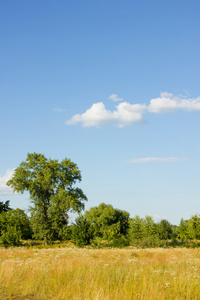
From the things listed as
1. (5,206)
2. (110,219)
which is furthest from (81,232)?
(5,206)

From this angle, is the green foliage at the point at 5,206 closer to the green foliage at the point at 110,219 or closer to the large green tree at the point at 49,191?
the green foliage at the point at 110,219

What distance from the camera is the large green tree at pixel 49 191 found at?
4231cm

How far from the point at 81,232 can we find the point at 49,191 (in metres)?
12.8

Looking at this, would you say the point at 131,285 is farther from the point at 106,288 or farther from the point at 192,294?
the point at 192,294

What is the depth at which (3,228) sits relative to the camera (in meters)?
40.9

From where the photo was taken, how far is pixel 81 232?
3412cm

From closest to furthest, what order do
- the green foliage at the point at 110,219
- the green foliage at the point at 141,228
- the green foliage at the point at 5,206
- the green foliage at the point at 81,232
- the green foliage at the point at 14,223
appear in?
the green foliage at the point at 81,232 < the green foliage at the point at 141,228 < the green foliage at the point at 14,223 < the green foliage at the point at 5,206 < the green foliage at the point at 110,219

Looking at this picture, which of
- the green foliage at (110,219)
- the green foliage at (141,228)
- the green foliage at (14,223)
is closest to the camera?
the green foliage at (141,228)

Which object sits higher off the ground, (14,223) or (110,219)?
(110,219)

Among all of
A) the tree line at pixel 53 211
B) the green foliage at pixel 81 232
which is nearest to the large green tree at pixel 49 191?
the tree line at pixel 53 211

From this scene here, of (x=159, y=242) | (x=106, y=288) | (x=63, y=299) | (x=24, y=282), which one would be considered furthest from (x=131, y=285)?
(x=159, y=242)

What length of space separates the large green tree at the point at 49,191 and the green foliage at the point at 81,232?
6.19 meters

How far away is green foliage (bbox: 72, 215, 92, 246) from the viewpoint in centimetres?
3404

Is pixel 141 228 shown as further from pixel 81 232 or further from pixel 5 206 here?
pixel 5 206
